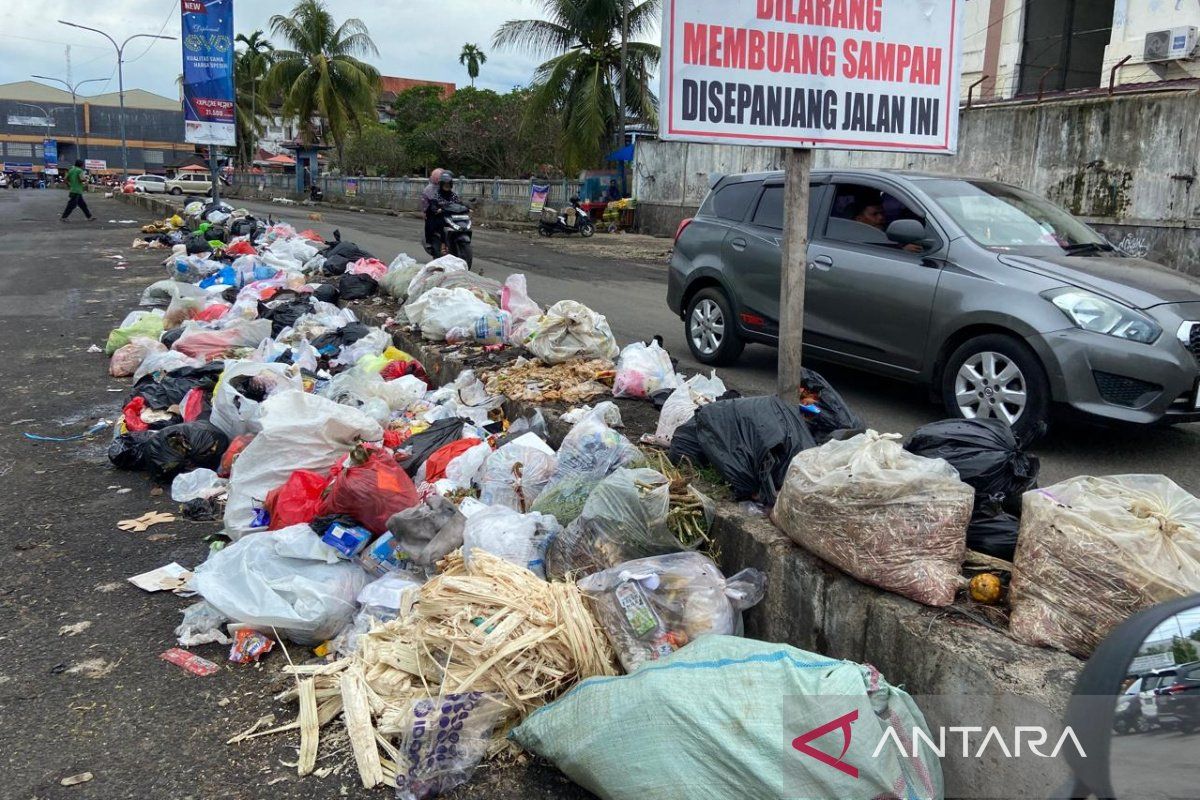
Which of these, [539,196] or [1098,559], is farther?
[539,196]

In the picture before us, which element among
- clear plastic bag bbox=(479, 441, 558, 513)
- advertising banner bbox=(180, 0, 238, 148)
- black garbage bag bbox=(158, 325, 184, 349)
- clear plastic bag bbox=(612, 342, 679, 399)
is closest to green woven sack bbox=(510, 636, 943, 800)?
clear plastic bag bbox=(479, 441, 558, 513)

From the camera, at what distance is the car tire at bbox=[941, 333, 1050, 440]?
191 inches

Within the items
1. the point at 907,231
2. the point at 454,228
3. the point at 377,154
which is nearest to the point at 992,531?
the point at 907,231

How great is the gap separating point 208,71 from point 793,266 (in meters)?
19.0

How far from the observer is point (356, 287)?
9742 millimetres

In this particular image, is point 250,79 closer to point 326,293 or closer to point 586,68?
point 586,68

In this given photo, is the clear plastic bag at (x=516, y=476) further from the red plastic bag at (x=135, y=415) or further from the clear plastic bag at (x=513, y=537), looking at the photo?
the red plastic bag at (x=135, y=415)

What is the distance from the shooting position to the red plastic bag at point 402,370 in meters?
6.61

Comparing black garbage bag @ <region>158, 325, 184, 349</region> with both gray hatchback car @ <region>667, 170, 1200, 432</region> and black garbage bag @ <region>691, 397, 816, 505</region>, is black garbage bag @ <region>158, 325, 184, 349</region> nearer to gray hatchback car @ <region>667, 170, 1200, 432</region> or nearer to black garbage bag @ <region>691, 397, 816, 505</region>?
gray hatchback car @ <region>667, 170, 1200, 432</region>

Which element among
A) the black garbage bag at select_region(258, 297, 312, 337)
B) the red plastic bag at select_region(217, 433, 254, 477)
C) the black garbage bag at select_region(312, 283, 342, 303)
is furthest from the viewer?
the black garbage bag at select_region(312, 283, 342, 303)

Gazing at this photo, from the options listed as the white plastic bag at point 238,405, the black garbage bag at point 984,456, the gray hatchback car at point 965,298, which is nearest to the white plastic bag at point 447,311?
the white plastic bag at point 238,405

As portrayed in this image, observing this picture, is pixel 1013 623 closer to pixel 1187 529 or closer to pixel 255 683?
pixel 1187 529

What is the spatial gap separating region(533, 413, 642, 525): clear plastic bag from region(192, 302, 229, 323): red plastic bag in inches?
233

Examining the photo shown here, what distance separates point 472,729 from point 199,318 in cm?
743
